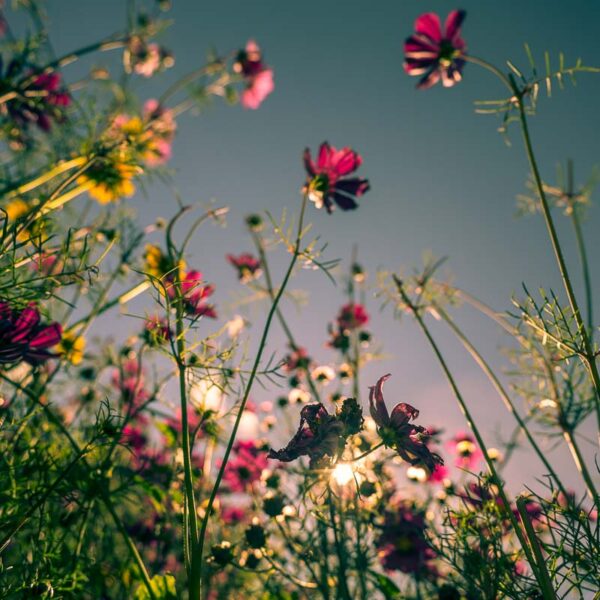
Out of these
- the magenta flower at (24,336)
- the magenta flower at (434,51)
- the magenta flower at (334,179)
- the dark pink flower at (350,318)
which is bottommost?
the magenta flower at (24,336)

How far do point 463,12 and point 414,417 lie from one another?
0.95 m

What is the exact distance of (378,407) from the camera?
0.62 meters

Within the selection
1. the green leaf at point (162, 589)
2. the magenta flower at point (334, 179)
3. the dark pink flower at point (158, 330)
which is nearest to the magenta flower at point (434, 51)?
the magenta flower at point (334, 179)

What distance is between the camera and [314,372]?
62.3 inches

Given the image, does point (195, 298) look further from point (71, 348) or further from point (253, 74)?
point (253, 74)

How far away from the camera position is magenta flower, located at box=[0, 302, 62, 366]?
64 cm

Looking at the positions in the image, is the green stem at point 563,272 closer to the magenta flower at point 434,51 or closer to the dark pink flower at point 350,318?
the magenta flower at point 434,51

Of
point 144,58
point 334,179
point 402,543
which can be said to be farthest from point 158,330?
point 144,58

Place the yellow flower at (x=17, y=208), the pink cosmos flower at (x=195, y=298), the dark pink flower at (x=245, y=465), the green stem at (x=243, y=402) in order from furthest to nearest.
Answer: the dark pink flower at (x=245, y=465)
the yellow flower at (x=17, y=208)
the pink cosmos flower at (x=195, y=298)
the green stem at (x=243, y=402)

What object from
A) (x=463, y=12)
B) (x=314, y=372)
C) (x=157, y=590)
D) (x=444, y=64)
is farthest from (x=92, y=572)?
(x=463, y=12)

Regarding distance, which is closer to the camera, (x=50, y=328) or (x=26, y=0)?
(x=50, y=328)

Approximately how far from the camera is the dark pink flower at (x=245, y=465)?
154cm

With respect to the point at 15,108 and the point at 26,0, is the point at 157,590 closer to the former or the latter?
the point at 15,108

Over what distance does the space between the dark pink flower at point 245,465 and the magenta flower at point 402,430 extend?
977mm
